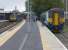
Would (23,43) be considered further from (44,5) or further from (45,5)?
(44,5)

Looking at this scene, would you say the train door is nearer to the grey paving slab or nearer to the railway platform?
the railway platform

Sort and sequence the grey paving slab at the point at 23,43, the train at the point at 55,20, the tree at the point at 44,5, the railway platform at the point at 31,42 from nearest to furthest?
the railway platform at the point at 31,42 → the grey paving slab at the point at 23,43 → the train at the point at 55,20 → the tree at the point at 44,5

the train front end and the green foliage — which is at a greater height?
the green foliage

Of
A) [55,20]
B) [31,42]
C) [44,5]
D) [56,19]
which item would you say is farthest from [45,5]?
[31,42]

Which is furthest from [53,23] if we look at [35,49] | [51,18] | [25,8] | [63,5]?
[25,8]

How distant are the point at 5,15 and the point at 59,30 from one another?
228 feet

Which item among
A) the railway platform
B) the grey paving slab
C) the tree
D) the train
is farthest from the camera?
the tree

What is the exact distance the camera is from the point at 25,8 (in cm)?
15725

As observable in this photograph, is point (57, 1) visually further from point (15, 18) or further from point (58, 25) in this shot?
point (58, 25)

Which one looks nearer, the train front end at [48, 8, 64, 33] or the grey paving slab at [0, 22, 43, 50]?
the grey paving slab at [0, 22, 43, 50]

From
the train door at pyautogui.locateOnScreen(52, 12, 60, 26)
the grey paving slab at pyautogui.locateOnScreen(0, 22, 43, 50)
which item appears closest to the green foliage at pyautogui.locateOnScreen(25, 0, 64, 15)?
the train door at pyautogui.locateOnScreen(52, 12, 60, 26)

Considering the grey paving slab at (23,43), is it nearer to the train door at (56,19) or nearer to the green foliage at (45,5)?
the train door at (56,19)

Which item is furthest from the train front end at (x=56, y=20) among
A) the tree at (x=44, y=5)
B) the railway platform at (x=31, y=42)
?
the tree at (x=44, y=5)

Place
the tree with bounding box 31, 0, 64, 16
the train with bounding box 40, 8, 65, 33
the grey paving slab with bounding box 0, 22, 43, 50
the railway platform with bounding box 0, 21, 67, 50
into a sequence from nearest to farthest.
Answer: the railway platform with bounding box 0, 21, 67, 50 → the grey paving slab with bounding box 0, 22, 43, 50 → the train with bounding box 40, 8, 65, 33 → the tree with bounding box 31, 0, 64, 16
